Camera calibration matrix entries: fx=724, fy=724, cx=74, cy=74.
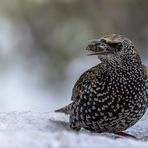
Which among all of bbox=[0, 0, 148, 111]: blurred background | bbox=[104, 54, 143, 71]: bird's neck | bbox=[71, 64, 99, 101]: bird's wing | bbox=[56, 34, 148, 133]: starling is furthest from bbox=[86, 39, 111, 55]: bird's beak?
bbox=[0, 0, 148, 111]: blurred background

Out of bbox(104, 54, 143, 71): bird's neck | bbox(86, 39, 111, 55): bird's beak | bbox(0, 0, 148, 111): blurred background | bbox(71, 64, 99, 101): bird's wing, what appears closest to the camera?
bbox(86, 39, 111, 55): bird's beak

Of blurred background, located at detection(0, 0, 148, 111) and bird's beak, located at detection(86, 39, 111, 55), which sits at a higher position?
blurred background, located at detection(0, 0, 148, 111)

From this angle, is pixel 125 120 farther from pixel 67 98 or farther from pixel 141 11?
pixel 141 11

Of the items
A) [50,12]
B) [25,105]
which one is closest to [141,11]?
[50,12]

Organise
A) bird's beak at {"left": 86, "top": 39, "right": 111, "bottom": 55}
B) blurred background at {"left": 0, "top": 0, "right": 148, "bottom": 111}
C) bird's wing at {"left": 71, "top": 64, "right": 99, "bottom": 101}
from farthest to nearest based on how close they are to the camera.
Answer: blurred background at {"left": 0, "top": 0, "right": 148, "bottom": 111}
bird's wing at {"left": 71, "top": 64, "right": 99, "bottom": 101}
bird's beak at {"left": 86, "top": 39, "right": 111, "bottom": 55}

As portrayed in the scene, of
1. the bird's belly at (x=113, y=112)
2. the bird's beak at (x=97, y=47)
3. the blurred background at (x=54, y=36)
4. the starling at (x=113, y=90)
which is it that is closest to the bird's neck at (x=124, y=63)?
the starling at (x=113, y=90)

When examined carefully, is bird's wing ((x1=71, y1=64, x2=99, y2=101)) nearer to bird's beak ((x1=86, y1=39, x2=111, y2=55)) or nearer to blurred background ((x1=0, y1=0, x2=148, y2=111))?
bird's beak ((x1=86, y1=39, x2=111, y2=55))
